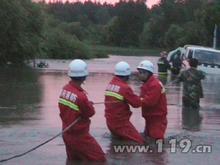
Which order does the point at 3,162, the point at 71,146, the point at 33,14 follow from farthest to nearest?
the point at 33,14, the point at 3,162, the point at 71,146

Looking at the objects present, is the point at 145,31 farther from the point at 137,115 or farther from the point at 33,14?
the point at 137,115

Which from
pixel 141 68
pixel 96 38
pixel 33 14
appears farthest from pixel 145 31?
pixel 141 68

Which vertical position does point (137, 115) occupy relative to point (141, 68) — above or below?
below

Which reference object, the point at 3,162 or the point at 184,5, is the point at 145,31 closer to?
the point at 184,5

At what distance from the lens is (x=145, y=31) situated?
563ft

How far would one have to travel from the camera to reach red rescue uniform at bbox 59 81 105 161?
8.98m

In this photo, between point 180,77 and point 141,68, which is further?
point 180,77

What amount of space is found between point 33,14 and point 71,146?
152 feet

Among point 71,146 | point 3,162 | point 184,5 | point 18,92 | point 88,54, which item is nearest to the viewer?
point 71,146

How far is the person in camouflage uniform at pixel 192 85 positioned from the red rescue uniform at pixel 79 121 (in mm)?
9410

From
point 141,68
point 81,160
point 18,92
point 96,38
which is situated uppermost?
point 141,68

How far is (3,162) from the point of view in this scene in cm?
997

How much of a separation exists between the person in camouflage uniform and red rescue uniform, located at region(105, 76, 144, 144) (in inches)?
291

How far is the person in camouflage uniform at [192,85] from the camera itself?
18453 mm
